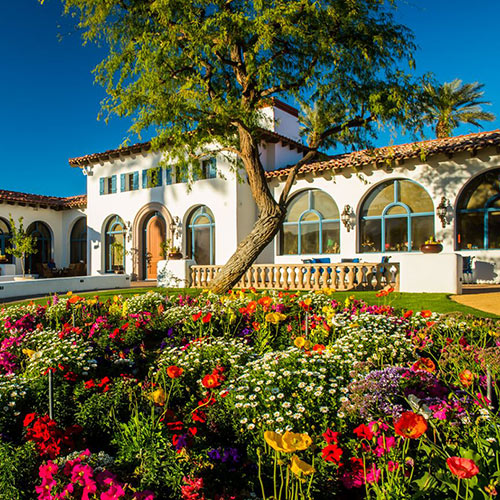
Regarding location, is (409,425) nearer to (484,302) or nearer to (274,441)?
(274,441)

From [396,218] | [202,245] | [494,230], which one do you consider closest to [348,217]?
[396,218]

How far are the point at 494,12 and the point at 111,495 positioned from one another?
12376mm

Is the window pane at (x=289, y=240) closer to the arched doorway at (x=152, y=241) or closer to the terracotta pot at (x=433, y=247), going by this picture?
the arched doorway at (x=152, y=241)

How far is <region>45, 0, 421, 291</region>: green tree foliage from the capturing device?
9.04m

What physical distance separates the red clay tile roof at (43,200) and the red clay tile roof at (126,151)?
235cm

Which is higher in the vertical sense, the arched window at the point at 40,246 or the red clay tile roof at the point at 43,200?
the red clay tile roof at the point at 43,200

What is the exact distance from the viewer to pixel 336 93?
34.0 feet

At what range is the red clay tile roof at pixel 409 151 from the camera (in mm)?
13311

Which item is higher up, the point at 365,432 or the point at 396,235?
the point at 396,235

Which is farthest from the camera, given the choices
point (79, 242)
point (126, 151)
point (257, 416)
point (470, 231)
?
point (79, 242)

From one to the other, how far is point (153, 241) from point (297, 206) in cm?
716

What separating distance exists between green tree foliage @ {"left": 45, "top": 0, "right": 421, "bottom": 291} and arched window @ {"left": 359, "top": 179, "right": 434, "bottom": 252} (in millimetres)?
5378

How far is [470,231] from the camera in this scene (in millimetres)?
14391

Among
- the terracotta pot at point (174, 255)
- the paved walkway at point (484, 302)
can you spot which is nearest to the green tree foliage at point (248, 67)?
A: the paved walkway at point (484, 302)
